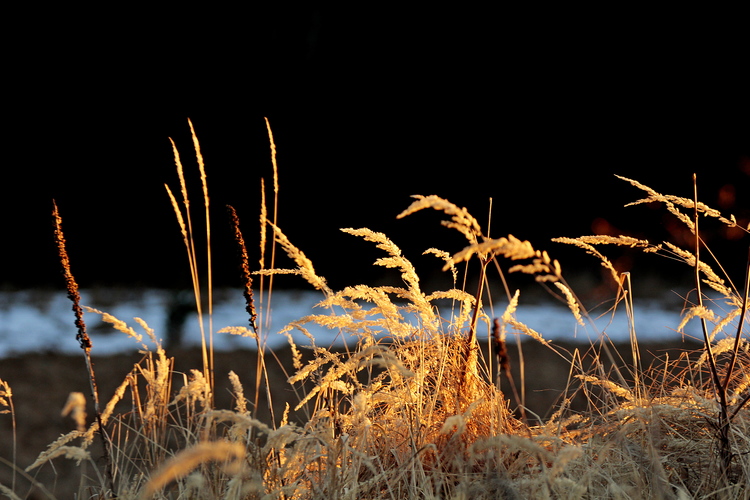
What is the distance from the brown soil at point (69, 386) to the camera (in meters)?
2.38

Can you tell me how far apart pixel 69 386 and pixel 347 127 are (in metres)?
1.70

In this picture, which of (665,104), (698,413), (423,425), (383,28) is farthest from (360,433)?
(665,104)

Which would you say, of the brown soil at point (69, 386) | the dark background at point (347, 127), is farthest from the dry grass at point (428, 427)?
the dark background at point (347, 127)

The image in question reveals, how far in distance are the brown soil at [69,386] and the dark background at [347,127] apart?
1.91ft

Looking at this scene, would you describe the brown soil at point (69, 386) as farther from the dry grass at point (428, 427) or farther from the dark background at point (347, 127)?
the dry grass at point (428, 427)

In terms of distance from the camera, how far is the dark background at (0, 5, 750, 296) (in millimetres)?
3119

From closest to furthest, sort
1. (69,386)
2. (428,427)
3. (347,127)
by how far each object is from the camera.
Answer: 1. (428,427)
2. (69,386)
3. (347,127)

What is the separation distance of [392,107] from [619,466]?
2478 millimetres

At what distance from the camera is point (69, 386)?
8.76 ft

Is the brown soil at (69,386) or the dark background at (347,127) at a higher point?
the dark background at (347,127)

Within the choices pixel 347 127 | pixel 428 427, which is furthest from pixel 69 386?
pixel 428 427

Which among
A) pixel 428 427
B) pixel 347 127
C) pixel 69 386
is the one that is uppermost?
pixel 347 127

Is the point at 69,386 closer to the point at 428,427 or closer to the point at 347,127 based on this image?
the point at 347,127

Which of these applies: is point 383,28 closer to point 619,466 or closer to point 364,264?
point 364,264
